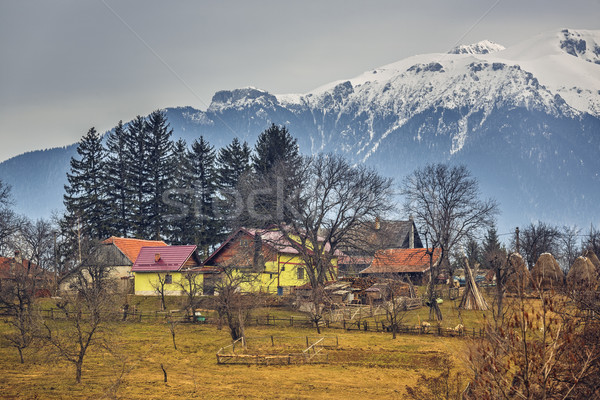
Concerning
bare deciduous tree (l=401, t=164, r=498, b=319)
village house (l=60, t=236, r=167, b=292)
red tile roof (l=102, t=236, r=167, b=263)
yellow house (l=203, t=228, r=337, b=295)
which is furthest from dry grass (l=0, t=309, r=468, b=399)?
red tile roof (l=102, t=236, r=167, b=263)

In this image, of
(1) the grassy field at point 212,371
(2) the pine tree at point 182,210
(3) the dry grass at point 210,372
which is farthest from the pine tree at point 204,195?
(3) the dry grass at point 210,372

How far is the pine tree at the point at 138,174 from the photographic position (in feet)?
235

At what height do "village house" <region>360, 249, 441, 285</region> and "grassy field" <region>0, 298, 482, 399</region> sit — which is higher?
"village house" <region>360, 249, 441, 285</region>

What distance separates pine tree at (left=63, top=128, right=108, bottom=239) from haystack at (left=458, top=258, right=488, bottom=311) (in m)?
43.6

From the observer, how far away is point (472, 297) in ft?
153

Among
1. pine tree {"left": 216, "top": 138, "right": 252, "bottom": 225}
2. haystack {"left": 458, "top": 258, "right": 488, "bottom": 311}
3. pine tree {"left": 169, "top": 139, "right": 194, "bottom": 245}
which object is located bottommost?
haystack {"left": 458, "top": 258, "right": 488, "bottom": 311}

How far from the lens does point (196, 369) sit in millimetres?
26859

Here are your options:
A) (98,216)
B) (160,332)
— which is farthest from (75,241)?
(160,332)

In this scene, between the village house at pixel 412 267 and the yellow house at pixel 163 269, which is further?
the village house at pixel 412 267

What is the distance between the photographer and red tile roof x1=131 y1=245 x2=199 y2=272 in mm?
54062

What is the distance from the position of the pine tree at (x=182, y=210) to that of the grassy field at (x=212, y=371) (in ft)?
116

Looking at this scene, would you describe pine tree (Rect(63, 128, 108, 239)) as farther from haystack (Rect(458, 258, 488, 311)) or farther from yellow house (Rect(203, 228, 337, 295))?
haystack (Rect(458, 258, 488, 311))

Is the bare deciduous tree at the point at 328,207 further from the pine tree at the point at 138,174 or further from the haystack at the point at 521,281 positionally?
the pine tree at the point at 138,174

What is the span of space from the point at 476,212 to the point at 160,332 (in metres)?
27.8
